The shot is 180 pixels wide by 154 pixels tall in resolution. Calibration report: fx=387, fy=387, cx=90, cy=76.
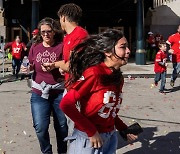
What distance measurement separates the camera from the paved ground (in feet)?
18.0

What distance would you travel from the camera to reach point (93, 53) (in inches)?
112

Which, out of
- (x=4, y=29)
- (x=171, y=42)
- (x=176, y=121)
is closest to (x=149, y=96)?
(x=171, y=42)

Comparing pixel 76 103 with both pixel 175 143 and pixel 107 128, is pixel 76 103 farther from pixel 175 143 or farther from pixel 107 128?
pixel 175 143

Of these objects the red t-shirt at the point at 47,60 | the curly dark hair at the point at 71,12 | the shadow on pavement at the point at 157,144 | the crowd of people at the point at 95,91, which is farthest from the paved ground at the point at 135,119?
the crowd of people at the point at 95,91

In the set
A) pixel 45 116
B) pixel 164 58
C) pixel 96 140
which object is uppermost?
pixel 164 58

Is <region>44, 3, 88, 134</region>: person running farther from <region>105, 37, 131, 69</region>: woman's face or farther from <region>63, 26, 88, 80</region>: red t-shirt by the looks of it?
<region>105, 37, 131, 69</region>: woman's face

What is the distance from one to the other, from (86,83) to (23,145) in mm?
3138

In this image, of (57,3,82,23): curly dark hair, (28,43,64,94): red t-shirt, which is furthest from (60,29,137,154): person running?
(28,43,64,94): red t-shirt

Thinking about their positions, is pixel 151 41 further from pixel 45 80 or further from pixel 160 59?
pixel 45 80

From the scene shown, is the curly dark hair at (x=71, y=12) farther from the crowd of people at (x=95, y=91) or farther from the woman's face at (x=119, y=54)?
the woman's face at (x=119, y=54)

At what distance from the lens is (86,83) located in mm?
2752

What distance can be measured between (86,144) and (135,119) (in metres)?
4.52

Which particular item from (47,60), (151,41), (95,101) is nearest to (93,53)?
(95,101)

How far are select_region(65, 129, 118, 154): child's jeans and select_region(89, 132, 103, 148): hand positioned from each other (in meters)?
0.06
